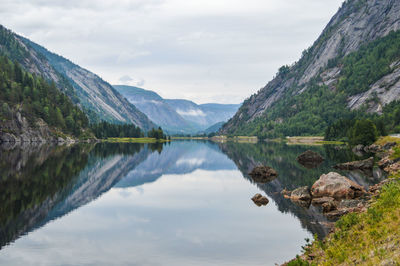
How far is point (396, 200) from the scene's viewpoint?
93.7 ft

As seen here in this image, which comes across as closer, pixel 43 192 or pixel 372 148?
pixel 43 192

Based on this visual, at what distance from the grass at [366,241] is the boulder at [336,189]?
19.0 m

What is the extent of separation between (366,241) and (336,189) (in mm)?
28332

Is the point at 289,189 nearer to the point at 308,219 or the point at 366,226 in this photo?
the point at 308,219

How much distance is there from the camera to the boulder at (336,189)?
49.2 metres

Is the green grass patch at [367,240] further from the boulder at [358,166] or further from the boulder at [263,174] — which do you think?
the boulder at [358,166]

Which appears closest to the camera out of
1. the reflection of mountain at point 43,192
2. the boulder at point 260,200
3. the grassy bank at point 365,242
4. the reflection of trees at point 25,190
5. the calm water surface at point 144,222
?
the grassy bank at point 365,242

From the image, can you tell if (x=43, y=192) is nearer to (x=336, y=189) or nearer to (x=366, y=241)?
(x=336, y=189)

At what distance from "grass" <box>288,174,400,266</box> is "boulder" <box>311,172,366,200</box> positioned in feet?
62.2

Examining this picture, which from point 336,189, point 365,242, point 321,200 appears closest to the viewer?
point 365,242

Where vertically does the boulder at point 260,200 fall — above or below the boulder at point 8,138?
below

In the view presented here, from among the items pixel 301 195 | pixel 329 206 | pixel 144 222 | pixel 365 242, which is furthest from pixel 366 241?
pixel 301 195

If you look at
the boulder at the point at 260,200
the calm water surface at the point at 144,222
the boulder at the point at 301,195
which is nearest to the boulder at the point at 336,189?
the boulder at the point at 301,195

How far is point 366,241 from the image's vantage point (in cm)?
2278
